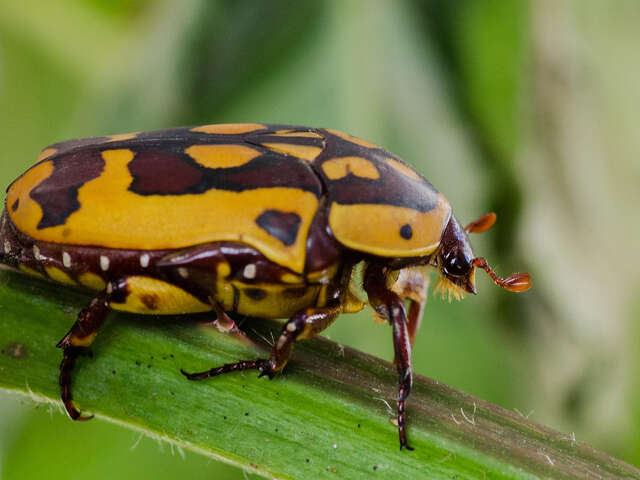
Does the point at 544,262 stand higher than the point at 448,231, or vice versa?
the point at 448,231

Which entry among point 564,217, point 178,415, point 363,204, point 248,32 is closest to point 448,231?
point 363,204

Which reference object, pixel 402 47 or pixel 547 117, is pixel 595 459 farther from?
pixel 402 47

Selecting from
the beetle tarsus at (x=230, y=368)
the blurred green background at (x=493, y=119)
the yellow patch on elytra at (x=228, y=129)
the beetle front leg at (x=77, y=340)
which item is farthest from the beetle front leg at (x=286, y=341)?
the blurred green background at (x=493, y=119)

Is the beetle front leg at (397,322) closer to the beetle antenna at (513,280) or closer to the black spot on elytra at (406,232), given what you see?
the black spot on elytra at (406,232)

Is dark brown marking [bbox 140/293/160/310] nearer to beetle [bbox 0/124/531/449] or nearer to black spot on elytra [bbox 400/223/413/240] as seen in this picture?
beetle [bbox 0/124/531/449]

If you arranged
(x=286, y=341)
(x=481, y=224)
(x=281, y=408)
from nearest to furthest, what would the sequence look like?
(x=281, y=408), (x=286, y=341), (x=481, y=224)

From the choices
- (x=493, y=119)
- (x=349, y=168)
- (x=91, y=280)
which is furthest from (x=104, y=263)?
(x=493, y=119)

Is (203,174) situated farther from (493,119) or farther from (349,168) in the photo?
(493,119)
